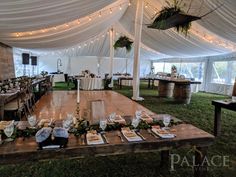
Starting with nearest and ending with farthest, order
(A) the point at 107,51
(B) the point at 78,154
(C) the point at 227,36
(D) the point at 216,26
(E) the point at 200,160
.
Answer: (B) the point at 78,154
(E) the point at 200,160
(D) the point at 216,26
(C) the point at 227,36
(A) the point at 107,51

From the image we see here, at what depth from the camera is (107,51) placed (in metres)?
17.7

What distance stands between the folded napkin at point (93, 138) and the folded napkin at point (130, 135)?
0.24 metres

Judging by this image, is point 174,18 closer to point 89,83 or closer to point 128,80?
point 89,83

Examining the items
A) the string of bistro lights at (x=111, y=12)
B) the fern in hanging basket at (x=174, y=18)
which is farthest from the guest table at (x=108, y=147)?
the string of bistro lights at (x=111, y=12)

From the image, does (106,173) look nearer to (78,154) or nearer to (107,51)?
(78,154)

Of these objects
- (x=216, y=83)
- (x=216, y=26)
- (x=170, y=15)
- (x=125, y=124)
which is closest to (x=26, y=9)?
(x=170, y=15)

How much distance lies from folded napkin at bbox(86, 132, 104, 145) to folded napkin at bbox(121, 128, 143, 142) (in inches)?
9.5

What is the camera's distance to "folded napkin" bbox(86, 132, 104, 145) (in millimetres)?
1719

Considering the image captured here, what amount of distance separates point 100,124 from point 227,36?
6.67 m

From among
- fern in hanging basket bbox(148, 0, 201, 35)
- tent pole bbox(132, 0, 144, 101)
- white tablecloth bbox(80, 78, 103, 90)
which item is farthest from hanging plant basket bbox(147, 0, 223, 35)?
white tablecloth bbox(80, 78, 103, 90)

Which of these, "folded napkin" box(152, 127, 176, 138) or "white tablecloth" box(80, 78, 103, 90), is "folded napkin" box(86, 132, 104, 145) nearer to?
"folded napkin" box(152, 127, 176, 138)

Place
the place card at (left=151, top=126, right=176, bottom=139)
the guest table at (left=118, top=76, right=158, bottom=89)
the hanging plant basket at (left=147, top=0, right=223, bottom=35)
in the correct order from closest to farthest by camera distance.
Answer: the place card at (left=151, top=126, right=176, bottom=139) < the hanging plant basket at (left=147, top=0, right=223, bottom=35) < the guest table at (left=118, top=76, right=158, bottom=89)

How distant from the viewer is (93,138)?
5.90 feet

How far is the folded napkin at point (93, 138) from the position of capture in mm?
1719
